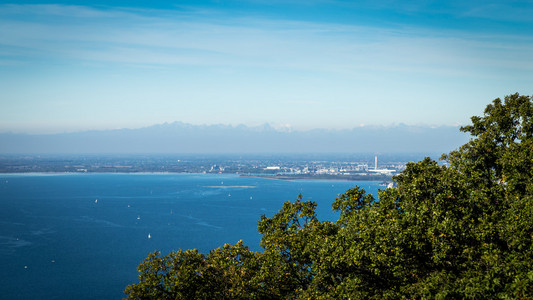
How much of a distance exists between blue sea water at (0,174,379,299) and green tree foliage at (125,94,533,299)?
34.8 m

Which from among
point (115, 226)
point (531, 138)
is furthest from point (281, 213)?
point (115, 226)

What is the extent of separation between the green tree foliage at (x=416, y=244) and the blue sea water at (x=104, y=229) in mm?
34806

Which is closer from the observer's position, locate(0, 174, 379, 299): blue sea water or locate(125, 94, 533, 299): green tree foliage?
locate(125, 94, 533, 299): green tree foliage

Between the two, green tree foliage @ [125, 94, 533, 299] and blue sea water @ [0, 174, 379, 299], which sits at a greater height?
green tree foliage @ [125, 94, 533, 299]

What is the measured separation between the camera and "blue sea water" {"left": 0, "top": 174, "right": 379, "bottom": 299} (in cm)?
5291

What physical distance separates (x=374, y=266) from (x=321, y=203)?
103974 mm

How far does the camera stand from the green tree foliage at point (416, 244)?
457 inches

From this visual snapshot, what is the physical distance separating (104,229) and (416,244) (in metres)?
78.6

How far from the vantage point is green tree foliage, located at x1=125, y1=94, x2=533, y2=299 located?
457 inches

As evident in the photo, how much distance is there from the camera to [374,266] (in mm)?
12203

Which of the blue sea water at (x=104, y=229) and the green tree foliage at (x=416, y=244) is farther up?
the green tree foliage at (x=416, y=244)

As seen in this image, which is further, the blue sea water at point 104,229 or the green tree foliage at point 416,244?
the blue sea water at point 104,229

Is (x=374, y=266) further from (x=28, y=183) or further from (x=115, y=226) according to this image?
(x=28, y=183)

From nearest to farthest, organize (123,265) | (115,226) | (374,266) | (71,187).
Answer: (374,266) → (123,265) → (115,226) → (71,187)
